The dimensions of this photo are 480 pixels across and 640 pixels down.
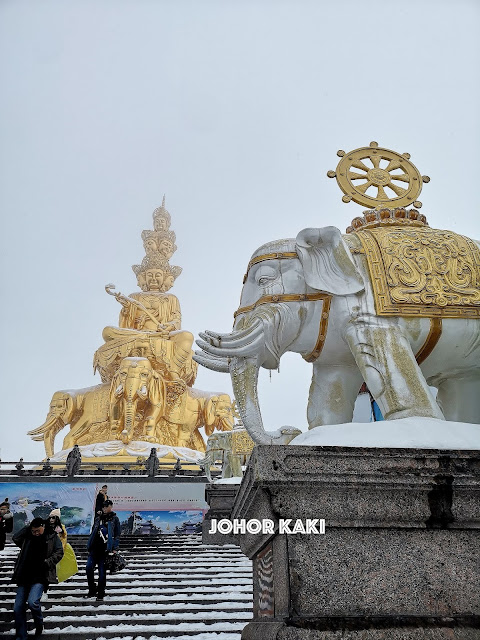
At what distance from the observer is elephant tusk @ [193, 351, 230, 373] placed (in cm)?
379

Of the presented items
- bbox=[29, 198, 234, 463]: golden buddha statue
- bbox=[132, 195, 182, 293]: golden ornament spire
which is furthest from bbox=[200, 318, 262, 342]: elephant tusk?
bbox=[132, 195, 182, 293]: golden ornament spire

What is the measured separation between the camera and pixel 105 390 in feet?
73.0

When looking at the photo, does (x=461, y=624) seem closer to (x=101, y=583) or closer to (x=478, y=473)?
(x=478, y=473)

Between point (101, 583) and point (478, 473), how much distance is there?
4.64m

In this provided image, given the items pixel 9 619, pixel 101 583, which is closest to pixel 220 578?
pixel 101 583

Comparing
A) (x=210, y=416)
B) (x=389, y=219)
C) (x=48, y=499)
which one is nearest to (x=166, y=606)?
(x=389, y=219)

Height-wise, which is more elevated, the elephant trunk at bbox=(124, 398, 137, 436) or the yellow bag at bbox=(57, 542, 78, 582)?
the elephant trunk at bbox=(124, 398, 137, 436)

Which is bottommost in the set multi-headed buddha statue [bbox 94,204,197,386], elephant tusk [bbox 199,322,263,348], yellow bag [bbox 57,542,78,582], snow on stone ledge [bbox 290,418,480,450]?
yellow bag [bbox 57,542,78,582]

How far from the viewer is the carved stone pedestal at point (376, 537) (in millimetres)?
2232

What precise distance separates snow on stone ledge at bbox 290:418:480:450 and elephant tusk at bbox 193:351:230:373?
1113mm

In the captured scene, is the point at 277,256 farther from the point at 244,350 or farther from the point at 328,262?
the point at 244,350

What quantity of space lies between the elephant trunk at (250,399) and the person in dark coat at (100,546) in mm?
3445

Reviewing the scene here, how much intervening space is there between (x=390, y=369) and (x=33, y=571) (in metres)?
3.67

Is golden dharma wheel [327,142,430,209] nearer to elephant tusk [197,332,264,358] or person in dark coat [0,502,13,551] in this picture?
elephant tusk [197,332,264,358]
